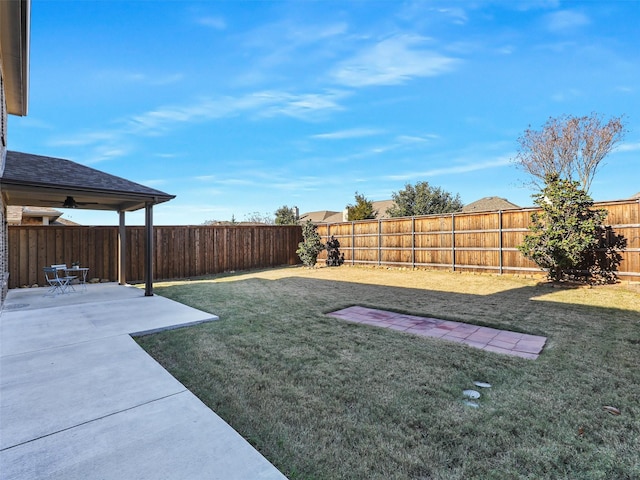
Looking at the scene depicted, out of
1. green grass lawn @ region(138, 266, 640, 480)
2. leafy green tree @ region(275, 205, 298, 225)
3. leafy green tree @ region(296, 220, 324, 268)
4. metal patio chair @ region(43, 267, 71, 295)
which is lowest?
green grass lawn @ region(138, 266, 640, 480)

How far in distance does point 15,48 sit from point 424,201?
2125 cm

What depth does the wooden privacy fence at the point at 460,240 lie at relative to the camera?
7.54 m

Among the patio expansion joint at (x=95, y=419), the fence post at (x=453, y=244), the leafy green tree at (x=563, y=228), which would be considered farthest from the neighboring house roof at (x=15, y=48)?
the fence post at (x=453, y=244)

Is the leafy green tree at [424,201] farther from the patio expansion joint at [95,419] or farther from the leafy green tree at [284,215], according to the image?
the patio expansion joint at [95,419]

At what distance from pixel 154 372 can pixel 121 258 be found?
7922 millimetres

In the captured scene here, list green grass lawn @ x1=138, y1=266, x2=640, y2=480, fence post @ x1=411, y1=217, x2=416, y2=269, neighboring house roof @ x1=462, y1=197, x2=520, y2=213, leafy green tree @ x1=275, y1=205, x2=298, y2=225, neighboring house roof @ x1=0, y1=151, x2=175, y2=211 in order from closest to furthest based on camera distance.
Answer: green grass lawn @ x1=138, y1=266, x2=640, y2=480
neighboring house roof @ x1=0, y1=151, x2=175, y2=211
fence post @ x1=411, y1=217, x2=416, y2=269
leafy green tree @ x1=275, y1=205, x2=298, y2=225
neighboring house roof @ x1=462, y1=197, x2=520, y2=213

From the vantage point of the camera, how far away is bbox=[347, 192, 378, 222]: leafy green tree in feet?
81.0

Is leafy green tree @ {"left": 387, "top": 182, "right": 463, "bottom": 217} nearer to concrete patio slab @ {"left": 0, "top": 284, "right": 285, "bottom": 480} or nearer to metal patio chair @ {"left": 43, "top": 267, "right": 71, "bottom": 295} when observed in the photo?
metal patio chair @ {"left": 43, "top": 267, "right": 71, "bottom": 295}

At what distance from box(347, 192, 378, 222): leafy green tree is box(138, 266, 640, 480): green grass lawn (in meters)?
19.7

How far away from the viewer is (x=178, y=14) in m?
7.56

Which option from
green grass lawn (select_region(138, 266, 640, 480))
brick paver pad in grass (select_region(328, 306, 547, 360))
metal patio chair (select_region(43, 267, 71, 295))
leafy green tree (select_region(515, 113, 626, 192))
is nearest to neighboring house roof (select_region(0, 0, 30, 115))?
metal patio chair (select_region(43, 267, 71, 295))

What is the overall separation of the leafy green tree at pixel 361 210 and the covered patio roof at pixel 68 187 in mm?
18282

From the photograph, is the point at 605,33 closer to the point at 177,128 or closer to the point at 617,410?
the point at 617,410

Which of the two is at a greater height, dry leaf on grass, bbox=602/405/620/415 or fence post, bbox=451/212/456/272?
fence post, bbox=451/212/456/272
